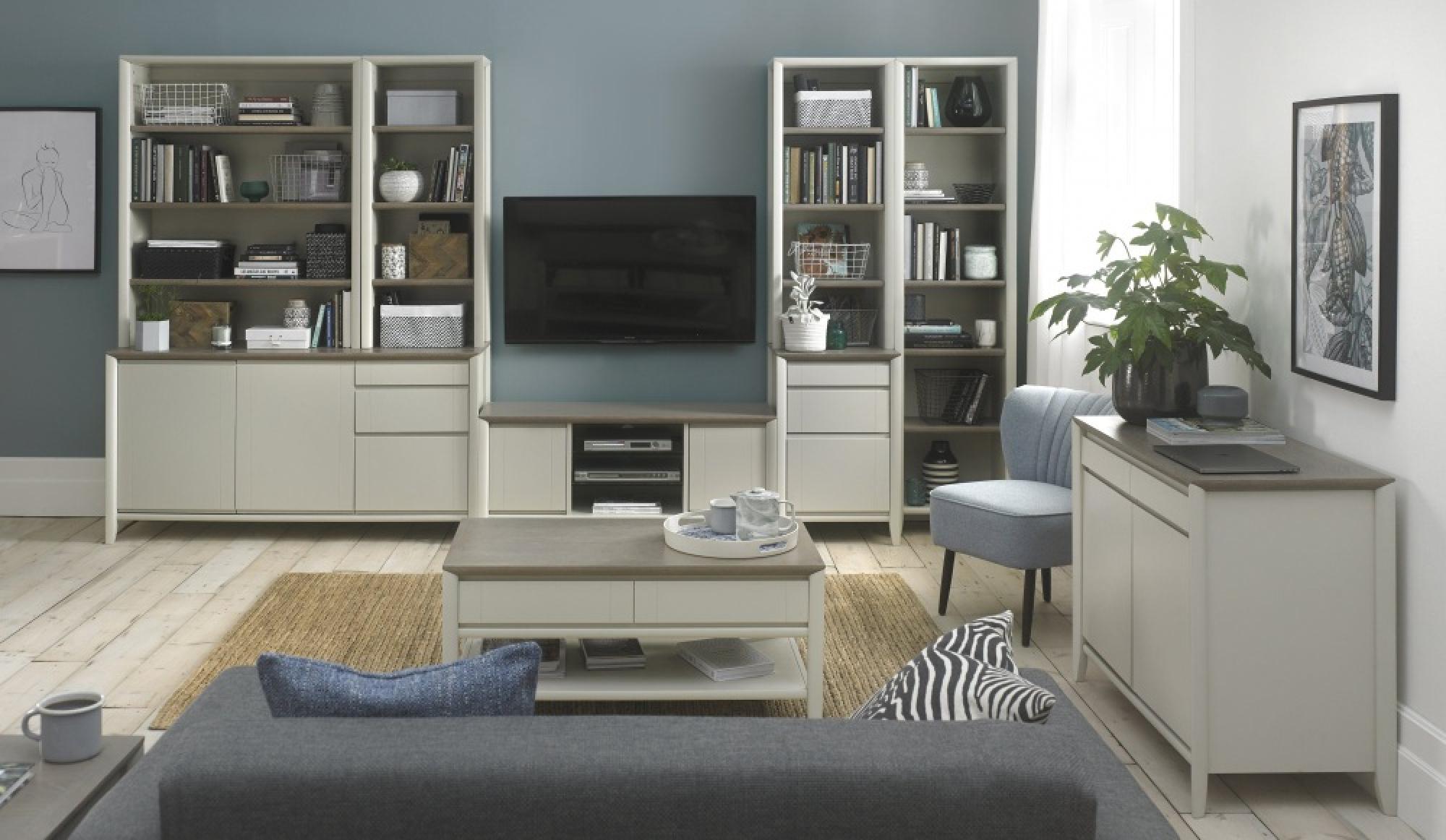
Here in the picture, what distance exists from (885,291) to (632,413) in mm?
1176

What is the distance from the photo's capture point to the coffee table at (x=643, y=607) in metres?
3.51

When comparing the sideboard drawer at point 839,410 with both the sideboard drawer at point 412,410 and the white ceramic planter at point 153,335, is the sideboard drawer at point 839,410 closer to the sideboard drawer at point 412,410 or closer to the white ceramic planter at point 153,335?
the sideboard drawer at point 412,410

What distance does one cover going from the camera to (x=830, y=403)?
585cm

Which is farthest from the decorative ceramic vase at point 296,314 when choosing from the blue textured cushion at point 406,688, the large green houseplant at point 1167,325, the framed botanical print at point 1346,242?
the blue textured cushion at point 406,688

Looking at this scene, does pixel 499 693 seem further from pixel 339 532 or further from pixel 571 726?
pixel 339 532

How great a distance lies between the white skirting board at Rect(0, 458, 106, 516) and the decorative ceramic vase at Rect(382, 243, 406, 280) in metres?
1.57

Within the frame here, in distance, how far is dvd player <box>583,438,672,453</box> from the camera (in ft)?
19.4

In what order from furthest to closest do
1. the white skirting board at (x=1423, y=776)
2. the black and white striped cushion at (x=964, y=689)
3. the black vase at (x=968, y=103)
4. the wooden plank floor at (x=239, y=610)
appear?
the black vase at (x=968, y=103)
the wooden plank floor at (x=239, y=610)
the white skirting board at (x=1423, y=776)
the black and white striped cushion at (x=964, y=689)

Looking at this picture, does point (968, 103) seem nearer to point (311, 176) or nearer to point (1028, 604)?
point (1028, 604)

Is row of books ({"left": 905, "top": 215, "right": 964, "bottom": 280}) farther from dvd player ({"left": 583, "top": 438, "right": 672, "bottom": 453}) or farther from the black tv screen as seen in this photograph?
dvd player ({"left": 583, "top": 438, "right": 672, "bottom": 453})

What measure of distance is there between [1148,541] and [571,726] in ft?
7.02

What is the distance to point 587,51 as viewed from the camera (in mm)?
6172

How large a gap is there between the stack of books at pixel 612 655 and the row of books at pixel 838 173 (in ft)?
9.10

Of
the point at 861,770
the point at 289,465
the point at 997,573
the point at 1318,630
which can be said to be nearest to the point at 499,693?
the point at 861,770
